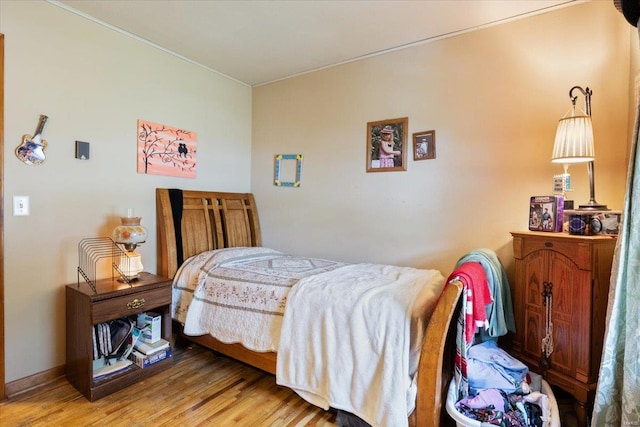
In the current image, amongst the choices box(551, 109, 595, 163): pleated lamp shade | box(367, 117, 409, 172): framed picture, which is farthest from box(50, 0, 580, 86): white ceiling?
box(551, 109, 595, 163): pleated lamp shade

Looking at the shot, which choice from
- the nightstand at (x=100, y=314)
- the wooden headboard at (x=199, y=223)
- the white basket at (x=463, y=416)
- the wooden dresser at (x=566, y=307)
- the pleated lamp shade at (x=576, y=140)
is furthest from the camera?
the wooden headboard at (x=199, y=223)

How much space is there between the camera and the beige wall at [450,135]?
2021mm

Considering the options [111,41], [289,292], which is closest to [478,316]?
[289,292]

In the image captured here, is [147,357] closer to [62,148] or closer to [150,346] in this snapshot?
[150,346]

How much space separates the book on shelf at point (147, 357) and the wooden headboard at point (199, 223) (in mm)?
598

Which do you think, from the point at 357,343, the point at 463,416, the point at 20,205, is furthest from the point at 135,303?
the point at 463,416

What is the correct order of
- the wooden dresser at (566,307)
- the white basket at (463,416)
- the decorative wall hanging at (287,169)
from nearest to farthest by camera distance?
the white basket at (463,416) → the wooden dresser at (566,307) → the decorative wall hanging at (287,169)

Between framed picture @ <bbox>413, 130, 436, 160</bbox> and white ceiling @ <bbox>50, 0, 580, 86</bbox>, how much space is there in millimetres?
765

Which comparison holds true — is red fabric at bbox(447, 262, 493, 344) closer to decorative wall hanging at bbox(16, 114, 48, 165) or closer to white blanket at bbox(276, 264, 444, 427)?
white blanket at bbox(276, 264, 444, 427)

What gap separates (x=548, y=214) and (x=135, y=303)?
8.55 feet

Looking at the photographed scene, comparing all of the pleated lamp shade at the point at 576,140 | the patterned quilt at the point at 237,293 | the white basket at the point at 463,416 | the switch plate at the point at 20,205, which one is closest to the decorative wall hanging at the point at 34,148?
the switch plate at the point at 20,205

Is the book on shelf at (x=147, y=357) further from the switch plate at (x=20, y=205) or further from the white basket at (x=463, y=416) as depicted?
the white basket at (x=463, y=416)

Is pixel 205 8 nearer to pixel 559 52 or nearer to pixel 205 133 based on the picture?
pixel 205 133

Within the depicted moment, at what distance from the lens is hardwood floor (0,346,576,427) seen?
1.78m
